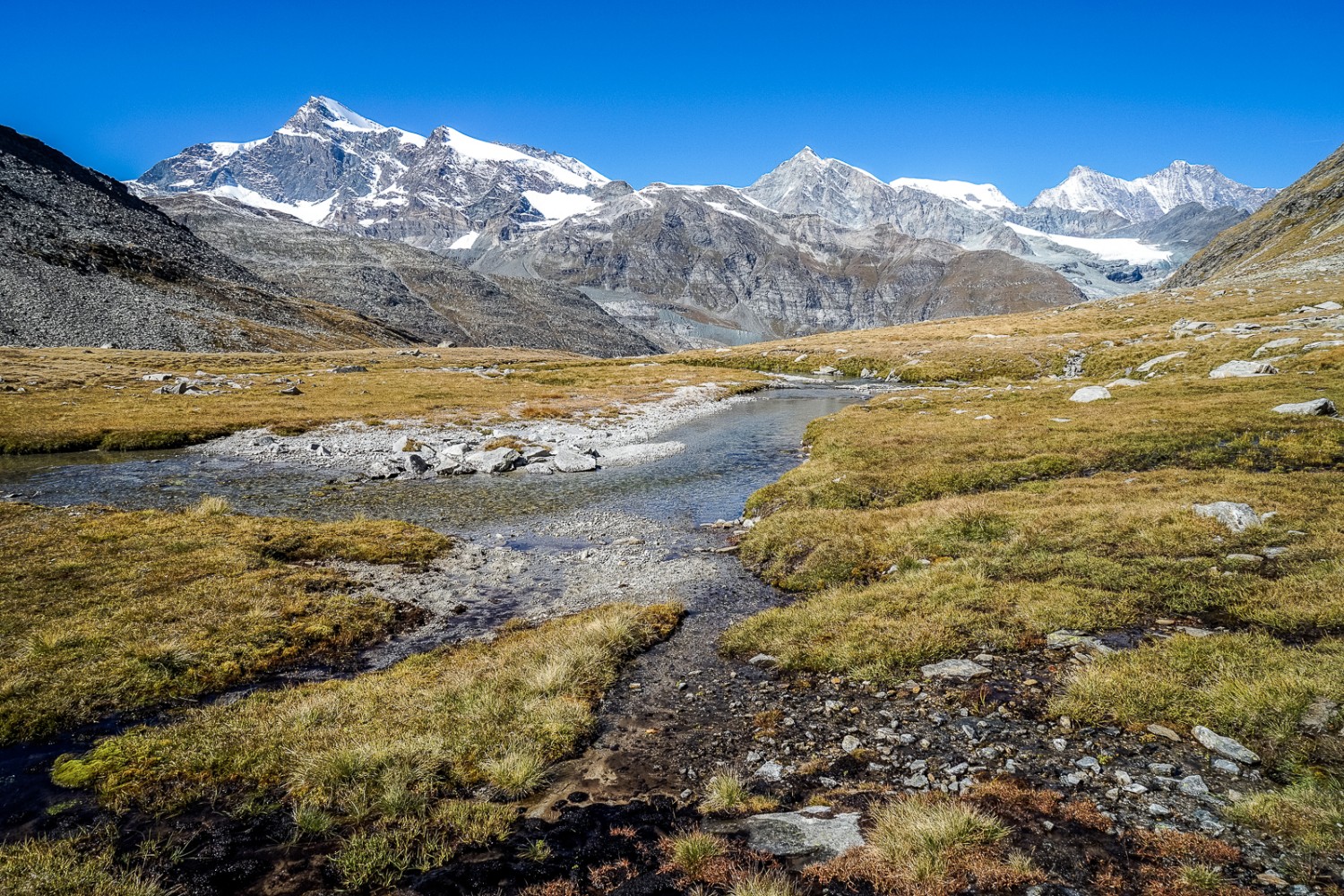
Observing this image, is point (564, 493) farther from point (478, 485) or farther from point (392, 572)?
point (392, 572)

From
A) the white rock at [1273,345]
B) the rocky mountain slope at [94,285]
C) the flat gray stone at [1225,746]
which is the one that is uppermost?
the rocky mountain slope at [94,285]

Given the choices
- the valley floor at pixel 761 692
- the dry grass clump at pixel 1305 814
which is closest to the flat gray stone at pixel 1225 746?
the valley floor at pixel 761 692

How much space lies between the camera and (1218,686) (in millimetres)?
9844

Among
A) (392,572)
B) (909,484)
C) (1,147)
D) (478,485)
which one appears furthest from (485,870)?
(1,147)

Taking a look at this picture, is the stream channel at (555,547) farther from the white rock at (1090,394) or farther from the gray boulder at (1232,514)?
the white rock at (1090,394)

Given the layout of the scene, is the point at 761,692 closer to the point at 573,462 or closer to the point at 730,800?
the point at 730,800

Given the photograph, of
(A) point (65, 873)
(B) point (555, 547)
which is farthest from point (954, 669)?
(B) point (555, 547)

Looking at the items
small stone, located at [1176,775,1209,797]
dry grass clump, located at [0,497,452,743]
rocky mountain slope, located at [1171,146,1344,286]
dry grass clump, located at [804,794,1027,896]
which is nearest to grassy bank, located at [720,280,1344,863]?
small stone, located at [1176,775,1209,797]

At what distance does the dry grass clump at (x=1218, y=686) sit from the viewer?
898 cm

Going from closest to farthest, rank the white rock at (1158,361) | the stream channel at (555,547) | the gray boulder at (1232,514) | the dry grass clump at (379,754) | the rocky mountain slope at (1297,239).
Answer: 1. the dry grass clump at (379,754)
2. the stream channel at (555,547)
3. the gray boulder at (1232,514)
4. the white rock at (1158,361)
5. the rocky mountain slope at (1297,239)

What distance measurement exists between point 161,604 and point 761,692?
18.0m

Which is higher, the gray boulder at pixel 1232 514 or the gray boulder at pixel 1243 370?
the gray boulder at pixel 1243 370

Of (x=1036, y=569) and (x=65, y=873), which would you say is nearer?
(x=65, y=873)

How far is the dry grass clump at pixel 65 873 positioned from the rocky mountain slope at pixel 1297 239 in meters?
157
